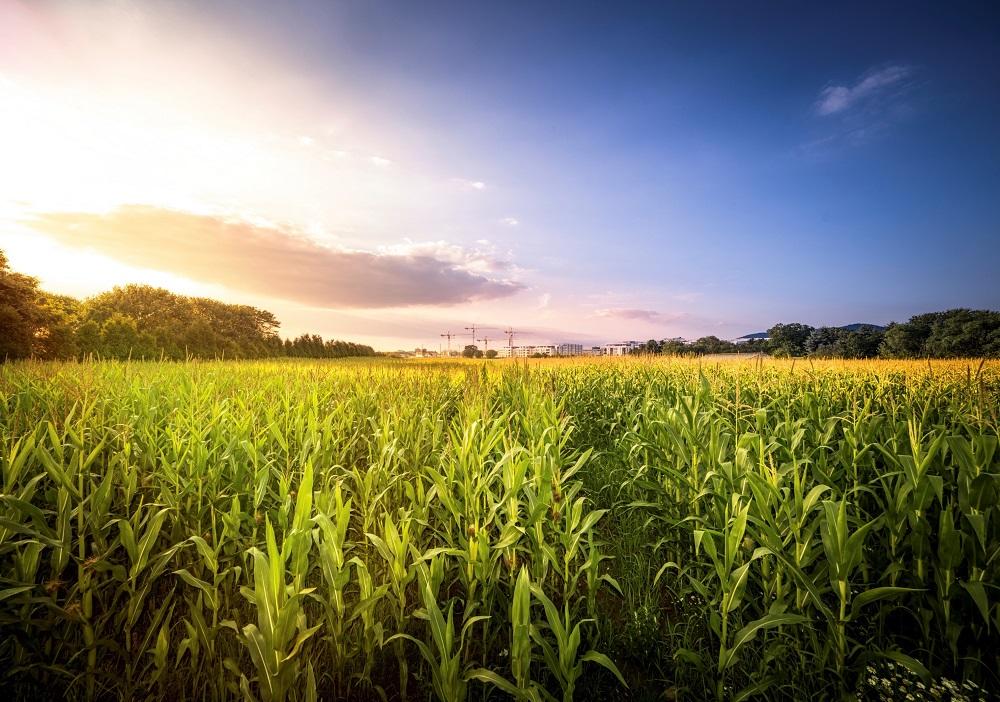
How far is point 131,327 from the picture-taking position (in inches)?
1288

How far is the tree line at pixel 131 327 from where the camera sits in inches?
859

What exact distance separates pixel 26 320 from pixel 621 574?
108 feet

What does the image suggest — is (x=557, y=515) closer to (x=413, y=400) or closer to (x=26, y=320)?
(x=413, y=400)

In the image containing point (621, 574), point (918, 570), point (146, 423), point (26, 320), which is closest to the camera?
point (918, 570)

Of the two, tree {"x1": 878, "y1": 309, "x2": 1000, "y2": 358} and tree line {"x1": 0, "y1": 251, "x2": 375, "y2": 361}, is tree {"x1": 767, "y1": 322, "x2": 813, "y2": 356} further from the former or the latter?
tree line {"x1": 0, "y1": 251, "x2": 375, "y2": 361}

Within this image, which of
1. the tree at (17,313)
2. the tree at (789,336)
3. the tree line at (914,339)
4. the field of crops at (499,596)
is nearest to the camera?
the field of crops at (499,596)

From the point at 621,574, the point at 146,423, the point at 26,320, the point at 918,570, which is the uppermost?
the point at 26,320

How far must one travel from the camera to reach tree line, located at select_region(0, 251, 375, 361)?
71.6 ft

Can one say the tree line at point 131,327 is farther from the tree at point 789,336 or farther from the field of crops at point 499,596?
the tree at point 789,336

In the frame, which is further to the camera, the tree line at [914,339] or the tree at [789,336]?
the tree at [789,336]

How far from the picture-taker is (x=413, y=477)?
477 centimetres

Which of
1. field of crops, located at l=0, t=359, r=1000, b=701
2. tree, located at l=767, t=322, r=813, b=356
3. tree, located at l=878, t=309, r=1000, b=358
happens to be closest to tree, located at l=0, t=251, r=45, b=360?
field of crops, located at l=0, t=359, r=1000, b=701

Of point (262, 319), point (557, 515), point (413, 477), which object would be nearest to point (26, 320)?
point (413, 477)

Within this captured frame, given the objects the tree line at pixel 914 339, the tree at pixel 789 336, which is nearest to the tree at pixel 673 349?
the tree line at pixel 914 339
